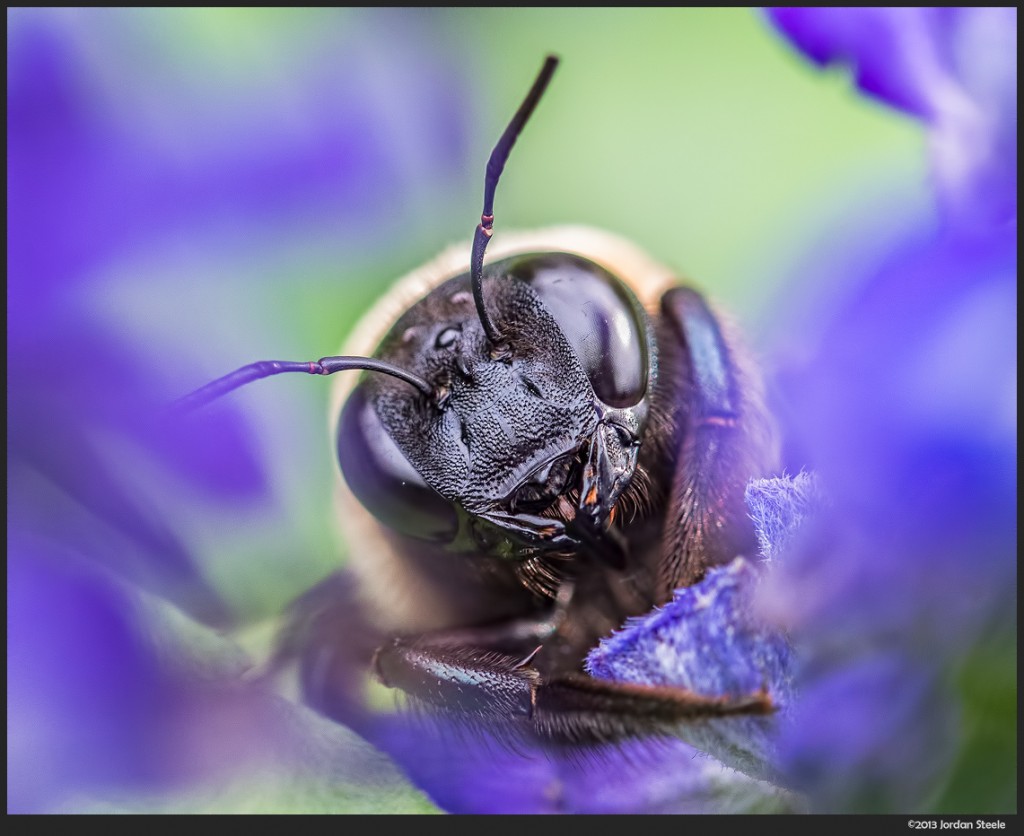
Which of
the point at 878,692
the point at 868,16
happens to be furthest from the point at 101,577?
the point at 868,16

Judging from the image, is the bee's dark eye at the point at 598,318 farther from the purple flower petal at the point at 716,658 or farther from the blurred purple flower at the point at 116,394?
the blurred purple flower at the point at 116,394

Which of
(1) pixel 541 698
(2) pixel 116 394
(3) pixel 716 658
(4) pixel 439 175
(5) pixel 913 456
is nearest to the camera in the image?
(3) pixel 716 658

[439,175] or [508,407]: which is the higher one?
[439,175]

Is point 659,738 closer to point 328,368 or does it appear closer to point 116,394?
point 328,368

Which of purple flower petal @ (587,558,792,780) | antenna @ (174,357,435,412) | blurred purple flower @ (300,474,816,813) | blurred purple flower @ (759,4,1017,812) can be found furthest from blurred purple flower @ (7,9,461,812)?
blurred purple flower @ (759,4,1017,812)

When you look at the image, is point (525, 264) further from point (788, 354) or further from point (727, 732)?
point (788, 354)

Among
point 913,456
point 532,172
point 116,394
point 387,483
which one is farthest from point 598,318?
point 532,172
